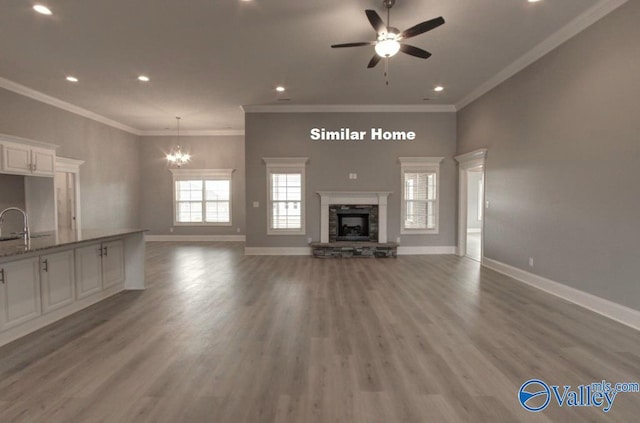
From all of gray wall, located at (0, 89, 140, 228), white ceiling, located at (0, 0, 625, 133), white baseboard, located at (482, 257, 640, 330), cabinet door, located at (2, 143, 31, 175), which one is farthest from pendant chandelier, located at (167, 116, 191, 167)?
white baseboard, located at (482, 257, 640, 330)

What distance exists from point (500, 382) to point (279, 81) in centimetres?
551

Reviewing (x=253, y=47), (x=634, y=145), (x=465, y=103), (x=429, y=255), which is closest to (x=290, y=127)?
(x=253, y=47)

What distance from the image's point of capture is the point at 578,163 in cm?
387

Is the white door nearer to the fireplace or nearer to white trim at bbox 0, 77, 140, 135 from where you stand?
white trim at bbox 0, 77, 140, 135

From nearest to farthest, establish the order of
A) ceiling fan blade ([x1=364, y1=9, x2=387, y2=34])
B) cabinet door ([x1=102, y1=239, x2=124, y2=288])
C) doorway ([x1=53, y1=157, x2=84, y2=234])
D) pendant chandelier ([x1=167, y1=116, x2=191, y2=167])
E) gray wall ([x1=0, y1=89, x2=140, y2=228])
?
ceiling fan blade ([x1=364, y1=9, x2=387, y2=34]), cabinet door ([x1=102, y1=239, x2=124, y2=288]), gray wall ([x1=0, y1=89, x2=140, y2=228]), doorway ([x1=53, y1=157, x2=84, y2=234]), pendant chandelier ([x1=167, y1=116, x2=191, y2=167])

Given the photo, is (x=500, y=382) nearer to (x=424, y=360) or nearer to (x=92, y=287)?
(x=424, y=360)

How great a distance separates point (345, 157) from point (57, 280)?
5.78m

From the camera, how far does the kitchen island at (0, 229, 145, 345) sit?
2.78 meters

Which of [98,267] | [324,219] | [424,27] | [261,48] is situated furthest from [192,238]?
[424,27]

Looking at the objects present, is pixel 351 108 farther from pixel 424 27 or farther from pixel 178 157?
pixel 178 157

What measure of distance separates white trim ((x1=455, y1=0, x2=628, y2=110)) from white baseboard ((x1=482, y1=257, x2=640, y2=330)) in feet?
10.8

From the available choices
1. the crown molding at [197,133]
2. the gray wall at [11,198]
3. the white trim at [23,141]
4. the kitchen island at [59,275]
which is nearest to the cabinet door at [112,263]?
the kitchen island at [59,275]

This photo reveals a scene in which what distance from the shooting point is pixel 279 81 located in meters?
5.70

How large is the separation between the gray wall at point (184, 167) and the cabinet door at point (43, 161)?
4254mm
